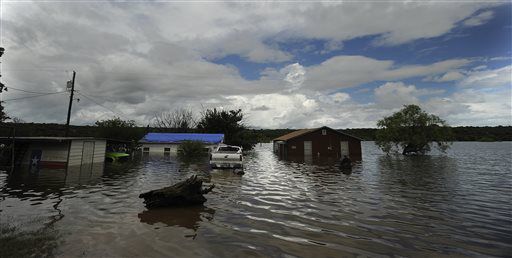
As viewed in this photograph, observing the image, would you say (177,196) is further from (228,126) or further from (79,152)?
(228,126)

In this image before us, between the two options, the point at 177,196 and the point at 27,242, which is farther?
the point at 177,196

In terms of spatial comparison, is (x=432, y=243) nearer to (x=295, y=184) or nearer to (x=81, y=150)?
(x=295, y=184)

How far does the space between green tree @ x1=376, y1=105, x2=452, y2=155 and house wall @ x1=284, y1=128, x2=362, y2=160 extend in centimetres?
A: 687

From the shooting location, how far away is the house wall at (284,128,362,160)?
Answer: 155 ft

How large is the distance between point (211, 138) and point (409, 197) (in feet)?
131

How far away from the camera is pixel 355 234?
8.05 m

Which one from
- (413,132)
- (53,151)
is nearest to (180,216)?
(53,151)

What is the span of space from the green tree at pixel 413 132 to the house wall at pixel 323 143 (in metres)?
6.87

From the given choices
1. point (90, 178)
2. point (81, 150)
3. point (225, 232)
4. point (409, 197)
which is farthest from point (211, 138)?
point (225, 232)

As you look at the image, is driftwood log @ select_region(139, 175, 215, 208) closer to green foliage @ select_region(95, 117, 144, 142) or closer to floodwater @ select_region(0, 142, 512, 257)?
floodwater @ select_region(0, 142, 512, 257)

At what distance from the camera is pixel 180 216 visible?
9820mm

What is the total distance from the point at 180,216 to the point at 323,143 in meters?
39.9

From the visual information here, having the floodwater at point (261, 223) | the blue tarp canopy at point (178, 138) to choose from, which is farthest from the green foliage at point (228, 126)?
the floodwater at point (261, 223)

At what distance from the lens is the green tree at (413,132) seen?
159 feet
